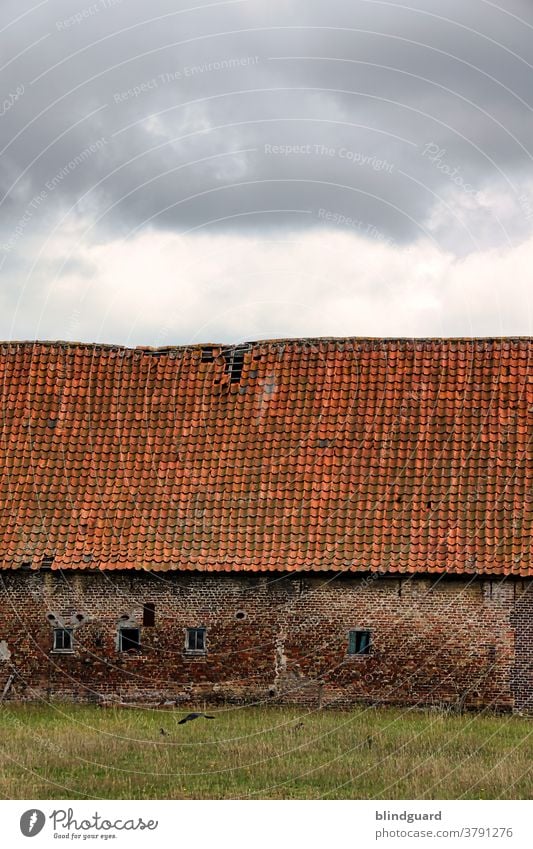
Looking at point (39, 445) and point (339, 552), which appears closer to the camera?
point (339, 552)

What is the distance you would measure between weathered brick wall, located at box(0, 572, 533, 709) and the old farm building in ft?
0.09

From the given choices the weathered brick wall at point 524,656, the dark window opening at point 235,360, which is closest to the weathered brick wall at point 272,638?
the weathered brick wall at point 524,656

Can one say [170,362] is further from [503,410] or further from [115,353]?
[503,410]

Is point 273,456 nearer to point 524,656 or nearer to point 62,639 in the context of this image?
point 62,639

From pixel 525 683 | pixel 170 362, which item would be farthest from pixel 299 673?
pixel 170 362

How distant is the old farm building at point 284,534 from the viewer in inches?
749

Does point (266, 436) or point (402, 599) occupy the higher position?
point (266, 436)

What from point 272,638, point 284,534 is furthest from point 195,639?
point 284,534

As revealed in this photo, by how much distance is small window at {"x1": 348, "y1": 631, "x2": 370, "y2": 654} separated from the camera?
63.0 ft

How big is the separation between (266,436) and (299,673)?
14.0 feet

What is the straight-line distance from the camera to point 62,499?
2045 cm

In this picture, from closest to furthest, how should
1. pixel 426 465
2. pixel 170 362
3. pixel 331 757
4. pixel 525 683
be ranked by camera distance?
pixel 331 757 → pixel 525 683 → pixel 426 465 → pixel 170 362

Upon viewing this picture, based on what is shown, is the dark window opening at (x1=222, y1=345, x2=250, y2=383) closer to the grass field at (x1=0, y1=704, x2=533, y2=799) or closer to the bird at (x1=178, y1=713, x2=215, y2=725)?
the grass field at (x1=0, y1=704, x2=533, y2=799)
